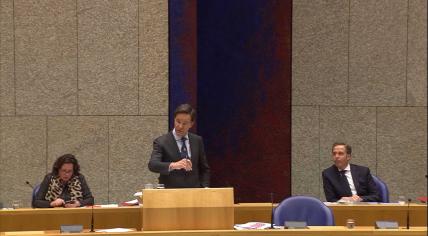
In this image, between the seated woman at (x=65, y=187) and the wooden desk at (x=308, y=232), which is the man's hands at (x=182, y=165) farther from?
the wooden desk at (x=308, y=232)

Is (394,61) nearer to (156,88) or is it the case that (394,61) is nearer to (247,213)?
(156,88)

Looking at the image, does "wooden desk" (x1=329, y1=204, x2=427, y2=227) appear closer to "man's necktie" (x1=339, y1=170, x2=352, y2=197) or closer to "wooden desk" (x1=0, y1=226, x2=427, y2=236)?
"man's necktie" (x1=339, y1=170, x2=352, y2=197)

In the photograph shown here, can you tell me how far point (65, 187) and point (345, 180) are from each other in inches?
97.8

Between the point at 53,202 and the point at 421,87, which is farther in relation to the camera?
the point at 421,87

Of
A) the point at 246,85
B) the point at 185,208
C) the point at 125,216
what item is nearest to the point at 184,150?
the point at 125,216

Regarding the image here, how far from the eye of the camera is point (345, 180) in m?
6.83

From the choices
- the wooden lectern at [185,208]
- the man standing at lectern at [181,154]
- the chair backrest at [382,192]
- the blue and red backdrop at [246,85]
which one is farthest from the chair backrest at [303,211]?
the blue and red backdrop at [246,85]

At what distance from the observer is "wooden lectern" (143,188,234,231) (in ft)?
14.8

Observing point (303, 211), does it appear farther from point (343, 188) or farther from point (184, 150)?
point (343, 188)

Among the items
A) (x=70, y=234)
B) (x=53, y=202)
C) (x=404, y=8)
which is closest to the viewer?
(x=70, y=234)

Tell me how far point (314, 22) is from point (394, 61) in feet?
3.40

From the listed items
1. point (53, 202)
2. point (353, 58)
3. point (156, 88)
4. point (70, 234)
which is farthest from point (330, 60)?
point (70, 234)

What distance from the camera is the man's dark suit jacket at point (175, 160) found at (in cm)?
608

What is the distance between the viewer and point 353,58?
884 cm
